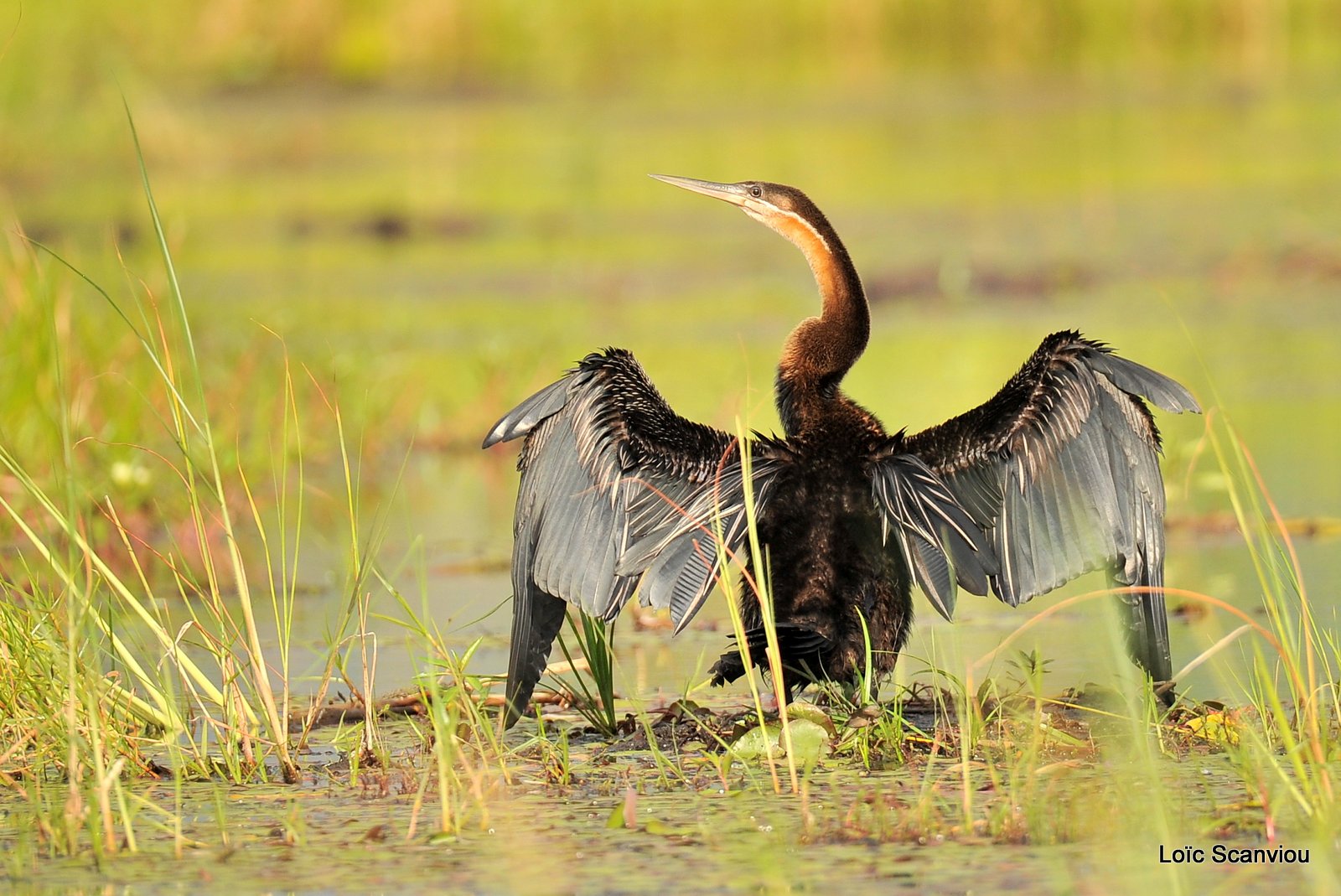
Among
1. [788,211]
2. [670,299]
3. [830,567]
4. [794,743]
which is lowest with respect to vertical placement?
[794,743]

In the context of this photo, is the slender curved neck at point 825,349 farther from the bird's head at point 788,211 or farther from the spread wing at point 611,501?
the spread wing at point 611,501

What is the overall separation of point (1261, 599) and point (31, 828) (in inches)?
128

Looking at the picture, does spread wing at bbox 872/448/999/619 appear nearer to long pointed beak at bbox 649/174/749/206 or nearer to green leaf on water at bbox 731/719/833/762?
green leaf on water at bbox 731/719/833/762

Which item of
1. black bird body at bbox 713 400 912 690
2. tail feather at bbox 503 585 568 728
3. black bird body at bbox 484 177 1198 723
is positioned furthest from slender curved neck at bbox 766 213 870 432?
tail feather at bbox 503 585 568 728

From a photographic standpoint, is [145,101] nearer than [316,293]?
No

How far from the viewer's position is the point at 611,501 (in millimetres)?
4492

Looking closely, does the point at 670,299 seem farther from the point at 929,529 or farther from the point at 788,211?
the point at 929,529

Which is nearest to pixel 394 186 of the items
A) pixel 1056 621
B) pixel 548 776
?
pixel 1056 621

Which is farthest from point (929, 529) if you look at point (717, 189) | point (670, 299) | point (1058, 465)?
point (670, 299)

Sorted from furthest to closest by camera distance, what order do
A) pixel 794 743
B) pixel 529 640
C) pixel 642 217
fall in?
pixel 642 217, pixel 529 640, pixel 794 743

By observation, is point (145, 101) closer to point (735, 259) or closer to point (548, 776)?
point (735, 259)

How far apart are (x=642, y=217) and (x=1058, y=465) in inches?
469

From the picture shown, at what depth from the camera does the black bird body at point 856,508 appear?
14.1 feet

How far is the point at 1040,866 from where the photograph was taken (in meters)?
3.35
